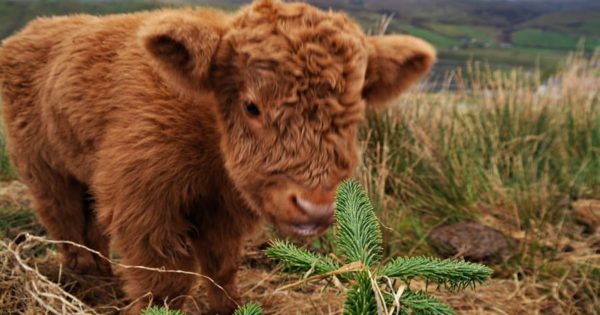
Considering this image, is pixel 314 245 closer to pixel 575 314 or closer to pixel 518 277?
pixel 518 277

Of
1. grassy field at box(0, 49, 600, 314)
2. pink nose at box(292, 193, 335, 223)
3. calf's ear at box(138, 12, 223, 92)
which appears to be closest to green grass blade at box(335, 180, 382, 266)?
pink nose at box(292, 193, 335, 223)

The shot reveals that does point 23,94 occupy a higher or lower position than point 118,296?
higher

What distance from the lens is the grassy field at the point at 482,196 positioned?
3762 millimetres

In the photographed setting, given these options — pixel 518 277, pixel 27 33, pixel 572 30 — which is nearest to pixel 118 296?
pixel 27 33

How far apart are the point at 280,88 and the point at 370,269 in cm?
129

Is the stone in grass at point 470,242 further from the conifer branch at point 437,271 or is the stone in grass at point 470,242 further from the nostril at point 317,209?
the conifer branch at point 437,271

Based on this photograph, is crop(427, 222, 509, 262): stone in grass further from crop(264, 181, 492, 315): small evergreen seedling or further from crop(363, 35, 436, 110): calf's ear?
crop(264, 181, 492, 315): small evergreen seedling

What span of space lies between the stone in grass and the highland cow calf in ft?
5.48

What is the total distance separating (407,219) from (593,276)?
1.54m

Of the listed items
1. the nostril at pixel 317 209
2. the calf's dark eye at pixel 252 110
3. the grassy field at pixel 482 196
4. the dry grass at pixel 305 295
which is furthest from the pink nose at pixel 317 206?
the dry grass at pixel 305 295

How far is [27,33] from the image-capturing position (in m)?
4.07

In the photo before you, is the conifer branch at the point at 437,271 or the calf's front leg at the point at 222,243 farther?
the calf's front leg at the point at 222,243

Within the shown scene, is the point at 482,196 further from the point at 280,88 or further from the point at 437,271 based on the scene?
the point at 437,271

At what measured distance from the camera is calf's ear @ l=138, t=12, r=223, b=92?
2.54 m
